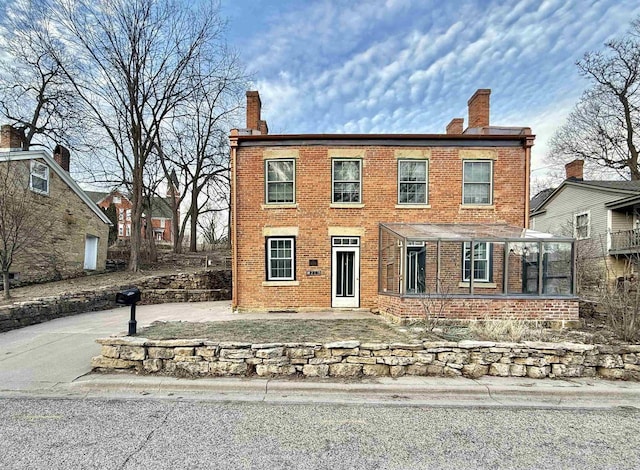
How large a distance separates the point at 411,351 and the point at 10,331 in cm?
952

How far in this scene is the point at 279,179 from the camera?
11.4m

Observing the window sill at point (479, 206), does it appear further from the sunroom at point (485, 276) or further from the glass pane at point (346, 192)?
the glass pane at point (346, 192)

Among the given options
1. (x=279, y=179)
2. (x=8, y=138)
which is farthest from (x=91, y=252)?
(x=279, y=179)

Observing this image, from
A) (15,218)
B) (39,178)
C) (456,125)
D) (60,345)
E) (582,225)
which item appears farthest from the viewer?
(582,225)

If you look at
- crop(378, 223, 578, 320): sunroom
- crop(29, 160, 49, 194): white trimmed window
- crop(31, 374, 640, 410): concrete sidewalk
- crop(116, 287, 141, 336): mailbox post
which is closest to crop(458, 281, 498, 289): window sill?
crop(378, 223, 578, 320): sunroom

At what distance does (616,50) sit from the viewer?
82.4 feet

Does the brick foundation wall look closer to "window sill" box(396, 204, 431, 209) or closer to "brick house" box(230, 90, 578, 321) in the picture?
"brick house" box(230, 90, 578, 321)

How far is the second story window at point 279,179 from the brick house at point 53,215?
9.86m

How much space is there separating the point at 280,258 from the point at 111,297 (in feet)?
21.9

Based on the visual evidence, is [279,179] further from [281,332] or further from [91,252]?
[91,252]

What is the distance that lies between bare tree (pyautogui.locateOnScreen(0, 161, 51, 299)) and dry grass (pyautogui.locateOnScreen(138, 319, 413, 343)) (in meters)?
6.71

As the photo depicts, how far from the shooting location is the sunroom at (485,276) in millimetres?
8828

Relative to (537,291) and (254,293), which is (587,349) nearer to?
(537,291)

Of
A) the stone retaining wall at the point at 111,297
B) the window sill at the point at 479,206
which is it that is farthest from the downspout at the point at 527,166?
the stone retaining wall at the point at 111,297
